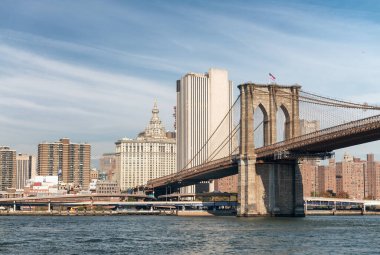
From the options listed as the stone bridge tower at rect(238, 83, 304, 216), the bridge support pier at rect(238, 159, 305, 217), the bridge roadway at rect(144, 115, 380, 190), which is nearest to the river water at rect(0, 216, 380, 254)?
the bridge roadway at rect(144, 115, 380, 190)

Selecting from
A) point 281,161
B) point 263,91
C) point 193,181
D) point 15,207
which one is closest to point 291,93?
point 263,91

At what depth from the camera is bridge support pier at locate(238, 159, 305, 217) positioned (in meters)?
90.4

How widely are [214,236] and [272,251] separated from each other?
43.7ft

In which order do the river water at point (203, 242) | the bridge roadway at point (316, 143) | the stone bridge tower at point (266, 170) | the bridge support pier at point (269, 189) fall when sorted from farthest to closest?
the stone bridge tower at point (266, 170)
the bridge support pier at point (269, 189)
the bridge roadway at point (316, 143)
the river water at point (203, 242)

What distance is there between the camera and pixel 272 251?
42969 mm

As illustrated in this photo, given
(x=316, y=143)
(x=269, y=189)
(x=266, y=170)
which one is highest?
(x=316, y=143)

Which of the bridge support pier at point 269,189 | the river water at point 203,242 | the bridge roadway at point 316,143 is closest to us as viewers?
the river water at point 203,242

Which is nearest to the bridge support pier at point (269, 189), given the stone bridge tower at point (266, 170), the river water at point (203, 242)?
the stone bridge tower at point (266, 170)

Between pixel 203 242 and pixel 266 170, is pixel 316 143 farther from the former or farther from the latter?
pixel 203 242

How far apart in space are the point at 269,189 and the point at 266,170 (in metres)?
2.61

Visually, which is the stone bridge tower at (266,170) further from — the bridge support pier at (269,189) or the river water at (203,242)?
the river water at (203,242)

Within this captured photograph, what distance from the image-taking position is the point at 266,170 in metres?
91.9

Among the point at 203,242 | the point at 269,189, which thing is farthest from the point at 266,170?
the point at 203,242

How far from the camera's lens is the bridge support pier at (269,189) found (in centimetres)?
9038
